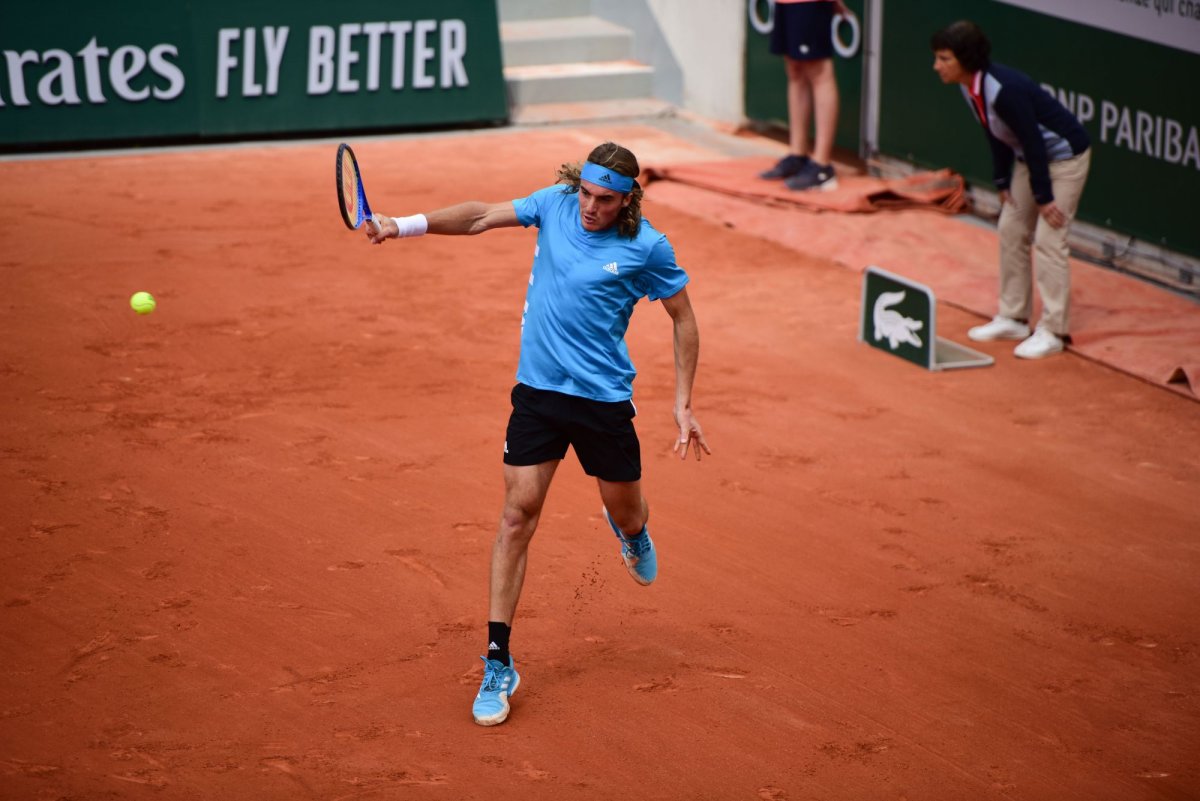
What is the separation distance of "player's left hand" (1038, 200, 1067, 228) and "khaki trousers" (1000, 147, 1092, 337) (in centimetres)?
5

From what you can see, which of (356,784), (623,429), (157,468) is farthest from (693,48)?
(356,784)

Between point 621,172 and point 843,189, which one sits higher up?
point 621,172

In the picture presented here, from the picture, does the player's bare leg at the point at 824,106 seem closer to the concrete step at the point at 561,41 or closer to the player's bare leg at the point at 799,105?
the player's bare leg at the point at 799,105

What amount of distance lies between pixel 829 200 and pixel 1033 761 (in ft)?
28.5

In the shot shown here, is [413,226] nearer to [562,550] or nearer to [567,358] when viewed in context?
[567,358]

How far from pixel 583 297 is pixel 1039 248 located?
5.38 m

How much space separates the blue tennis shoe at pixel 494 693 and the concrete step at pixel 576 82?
479 inches

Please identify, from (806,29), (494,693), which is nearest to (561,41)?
(806,29)

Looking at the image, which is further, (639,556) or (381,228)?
(639,556)

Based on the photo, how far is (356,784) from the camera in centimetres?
532

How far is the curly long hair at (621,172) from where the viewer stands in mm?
5609

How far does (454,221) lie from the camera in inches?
234

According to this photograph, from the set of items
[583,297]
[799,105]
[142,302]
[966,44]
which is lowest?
[142,302]

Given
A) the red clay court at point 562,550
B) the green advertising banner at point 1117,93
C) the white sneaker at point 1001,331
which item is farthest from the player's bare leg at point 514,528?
the green advertising banner at point 1117,93
